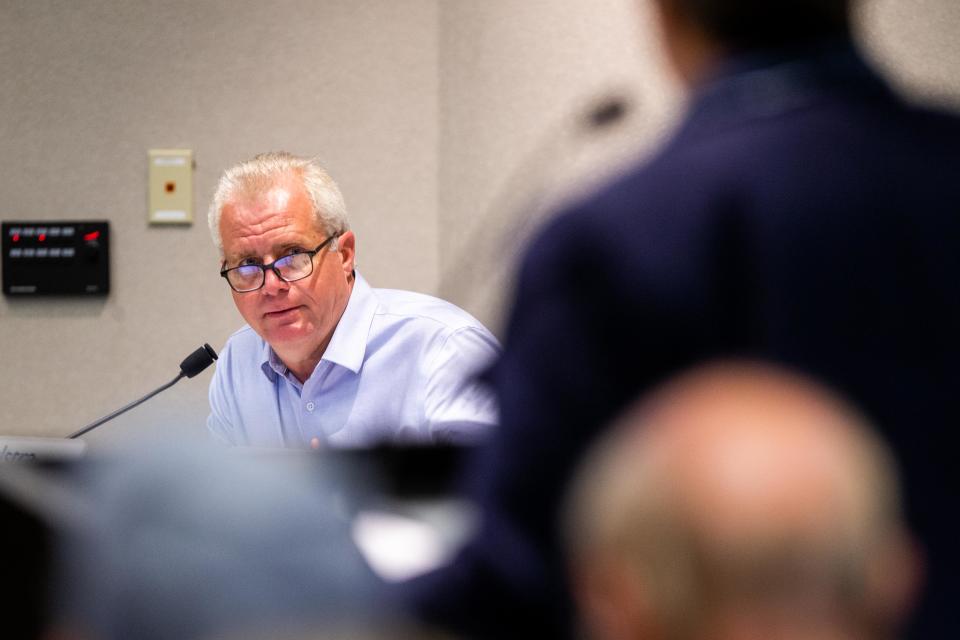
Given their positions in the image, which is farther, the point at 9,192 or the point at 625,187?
the point at 9,192

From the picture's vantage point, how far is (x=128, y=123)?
267cm

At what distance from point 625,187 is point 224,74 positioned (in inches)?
96.1

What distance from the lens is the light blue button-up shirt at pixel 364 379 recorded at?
1716mm

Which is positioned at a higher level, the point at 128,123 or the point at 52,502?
the point at 128,123

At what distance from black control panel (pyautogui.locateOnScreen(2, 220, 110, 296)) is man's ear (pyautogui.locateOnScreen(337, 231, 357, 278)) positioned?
1.04 meters

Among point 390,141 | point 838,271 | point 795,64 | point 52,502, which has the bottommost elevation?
point 52,502

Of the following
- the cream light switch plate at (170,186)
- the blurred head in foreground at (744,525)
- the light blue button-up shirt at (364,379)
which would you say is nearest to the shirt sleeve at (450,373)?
the light blue button-up shirt at (364,379)

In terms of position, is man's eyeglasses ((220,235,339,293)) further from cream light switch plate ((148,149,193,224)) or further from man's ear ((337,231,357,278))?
cream light switch plate ((148,149,193,224))

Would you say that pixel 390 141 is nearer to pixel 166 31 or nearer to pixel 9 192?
pixel 166 31

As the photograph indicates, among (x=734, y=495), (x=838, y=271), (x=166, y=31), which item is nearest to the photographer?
(x=734, y=495)

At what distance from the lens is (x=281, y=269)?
1883mm

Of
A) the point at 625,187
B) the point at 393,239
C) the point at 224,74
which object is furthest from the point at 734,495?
the point at 224,74

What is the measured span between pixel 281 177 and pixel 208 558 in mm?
1495

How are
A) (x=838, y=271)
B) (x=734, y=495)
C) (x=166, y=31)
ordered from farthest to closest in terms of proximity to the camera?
(x=166, y=31), (x=838, y=271), (x=734, y=495)
